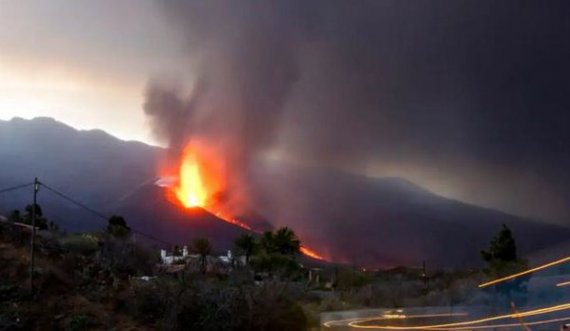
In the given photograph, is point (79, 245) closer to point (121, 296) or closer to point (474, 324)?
point (121, 296)

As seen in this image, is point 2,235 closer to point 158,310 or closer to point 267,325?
point 158,310

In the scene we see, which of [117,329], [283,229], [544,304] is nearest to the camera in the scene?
[117,329]

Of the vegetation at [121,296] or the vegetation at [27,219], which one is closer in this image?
the vegetation at [121,296]

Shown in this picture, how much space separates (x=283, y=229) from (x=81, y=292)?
227 ft

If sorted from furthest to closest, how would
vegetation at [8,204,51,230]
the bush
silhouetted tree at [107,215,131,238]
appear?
1. silhouetted tree at [107,215,131,238]
2. vegetation at [8,204,51,230]
3. the bush

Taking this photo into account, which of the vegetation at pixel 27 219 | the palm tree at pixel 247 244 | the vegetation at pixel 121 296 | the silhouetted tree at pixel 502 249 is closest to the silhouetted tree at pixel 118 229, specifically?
the vegetation at pixel 27 219

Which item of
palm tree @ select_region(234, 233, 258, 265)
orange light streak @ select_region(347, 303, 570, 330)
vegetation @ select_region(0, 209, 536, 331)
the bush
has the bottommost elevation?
orange light streak @ select_region(347, 303, 570, 330)

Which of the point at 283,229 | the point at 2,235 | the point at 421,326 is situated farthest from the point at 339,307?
the point at 283,229

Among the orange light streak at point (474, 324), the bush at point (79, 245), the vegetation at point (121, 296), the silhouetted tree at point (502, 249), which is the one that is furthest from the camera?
the silhouetted tree at point (502, 249)

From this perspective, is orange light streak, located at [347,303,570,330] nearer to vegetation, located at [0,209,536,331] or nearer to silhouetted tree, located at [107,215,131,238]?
vegetation, located at [0,209,536,331]

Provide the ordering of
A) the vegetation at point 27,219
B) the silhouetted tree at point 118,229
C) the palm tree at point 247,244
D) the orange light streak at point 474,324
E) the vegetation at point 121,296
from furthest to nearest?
the palm tree at point 247,244, the silhouetted tree at point 118,229, the vegetation at point 27,219, the orange light streak at point 474,324, the vegetation at point 121,296

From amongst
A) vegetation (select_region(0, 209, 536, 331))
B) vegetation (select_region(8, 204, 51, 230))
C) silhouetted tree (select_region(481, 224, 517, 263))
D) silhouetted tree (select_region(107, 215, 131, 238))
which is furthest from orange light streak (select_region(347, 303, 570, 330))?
silhouetted tree (select_region(481, 224, 517, 263))

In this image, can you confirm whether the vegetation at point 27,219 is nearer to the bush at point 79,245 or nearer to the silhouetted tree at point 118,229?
the bush at point 79,245

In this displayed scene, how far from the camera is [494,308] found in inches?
1090
